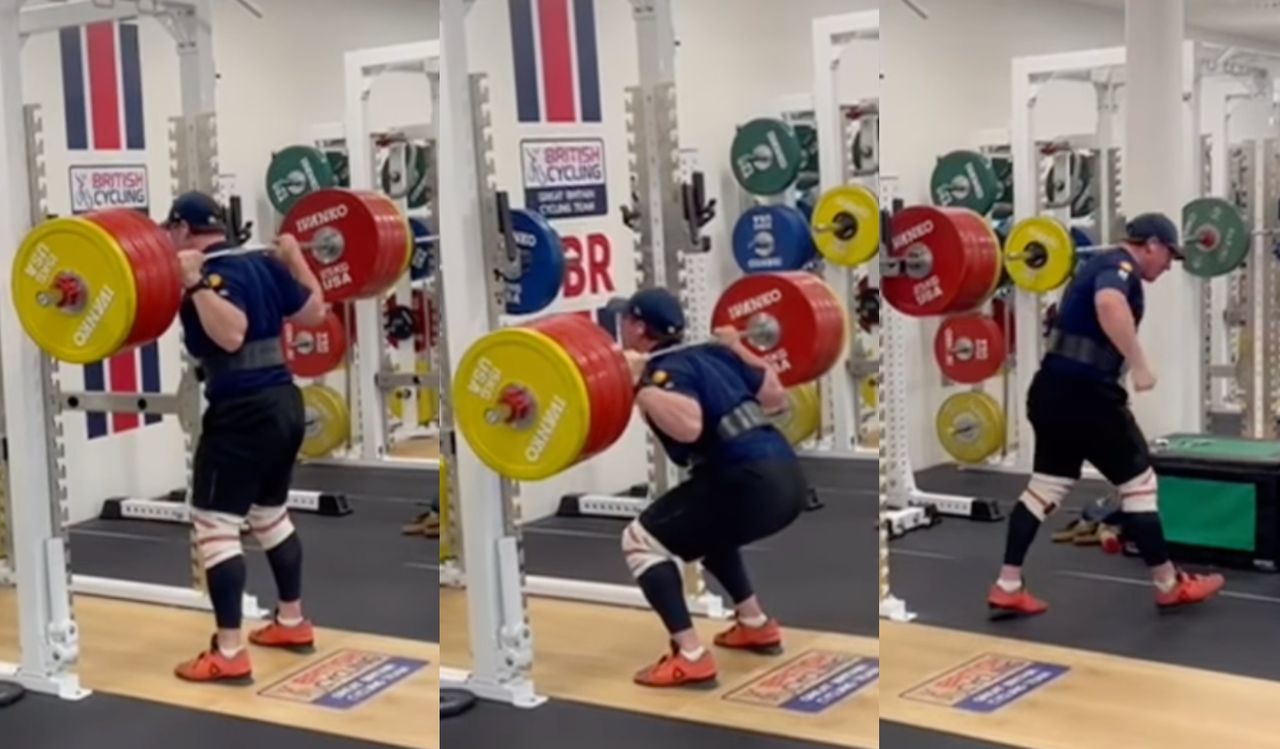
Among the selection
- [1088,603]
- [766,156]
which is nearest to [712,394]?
[1088,603]

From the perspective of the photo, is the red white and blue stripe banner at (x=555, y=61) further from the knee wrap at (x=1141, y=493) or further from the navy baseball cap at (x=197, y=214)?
the knee wrap at (x=1141, y=493)

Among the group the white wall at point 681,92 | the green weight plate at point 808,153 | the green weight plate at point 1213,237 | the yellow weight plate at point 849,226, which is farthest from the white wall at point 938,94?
the yellow weight plate at point 849,226

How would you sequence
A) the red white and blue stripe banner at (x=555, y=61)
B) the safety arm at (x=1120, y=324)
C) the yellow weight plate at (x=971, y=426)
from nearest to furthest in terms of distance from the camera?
the safety arm at (x=1120, y=324) → the red white and blue stripe banner at (x=555, y=61) → the yellow weight plate at (x=971, y=426)

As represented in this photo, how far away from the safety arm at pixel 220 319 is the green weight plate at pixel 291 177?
83cm

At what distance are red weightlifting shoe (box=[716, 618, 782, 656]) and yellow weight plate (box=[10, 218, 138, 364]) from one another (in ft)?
6.37

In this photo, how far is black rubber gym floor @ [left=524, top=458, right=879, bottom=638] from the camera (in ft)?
15.8

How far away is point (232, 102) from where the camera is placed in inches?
196

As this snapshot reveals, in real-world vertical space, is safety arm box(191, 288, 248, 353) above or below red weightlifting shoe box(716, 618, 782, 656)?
above

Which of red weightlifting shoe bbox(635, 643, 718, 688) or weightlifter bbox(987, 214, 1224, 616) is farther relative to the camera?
weightlifter bbox(987, 214, 1224, 616)

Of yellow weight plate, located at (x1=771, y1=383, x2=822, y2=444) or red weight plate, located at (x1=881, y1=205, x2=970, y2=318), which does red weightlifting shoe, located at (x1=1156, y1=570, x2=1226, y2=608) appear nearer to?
red weight plate, located at (x1=881, y1=205, x2=970, y2=318)

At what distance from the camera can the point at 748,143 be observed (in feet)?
24.8

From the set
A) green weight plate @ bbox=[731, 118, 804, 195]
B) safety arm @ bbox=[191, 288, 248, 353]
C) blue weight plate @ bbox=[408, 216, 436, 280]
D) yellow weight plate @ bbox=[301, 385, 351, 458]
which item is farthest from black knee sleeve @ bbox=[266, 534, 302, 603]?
green weight plate @ bbox=[731, 118, 804, 195]

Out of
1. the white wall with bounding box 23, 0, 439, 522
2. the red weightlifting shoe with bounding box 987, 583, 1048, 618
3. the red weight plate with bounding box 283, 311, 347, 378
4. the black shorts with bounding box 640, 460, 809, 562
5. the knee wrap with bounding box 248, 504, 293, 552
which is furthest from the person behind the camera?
the red weight plate with bounding box 283, 311, 347, 378

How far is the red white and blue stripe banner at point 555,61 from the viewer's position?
20.8 feet
